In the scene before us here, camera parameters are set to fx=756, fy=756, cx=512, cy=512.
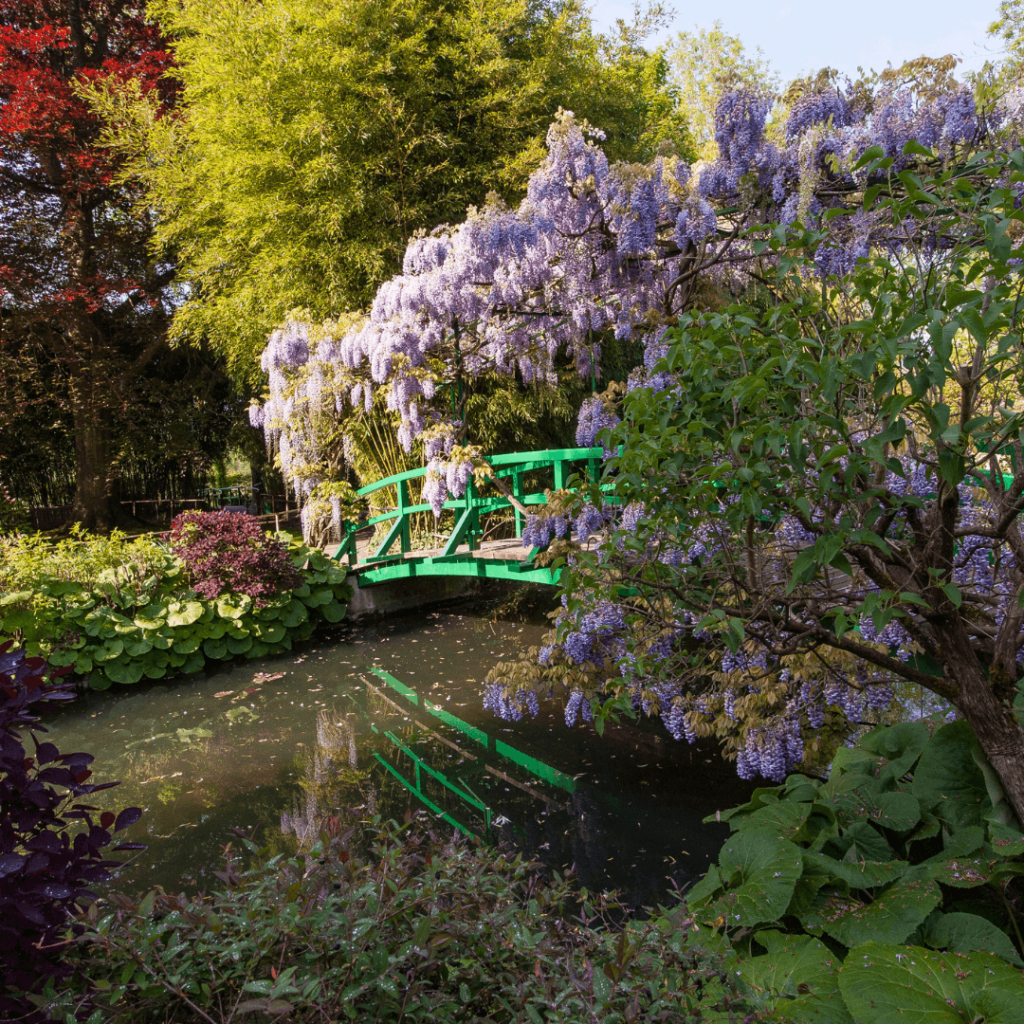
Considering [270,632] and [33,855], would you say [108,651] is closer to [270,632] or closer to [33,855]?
[270,632]

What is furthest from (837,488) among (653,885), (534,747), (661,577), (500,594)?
(500,594)

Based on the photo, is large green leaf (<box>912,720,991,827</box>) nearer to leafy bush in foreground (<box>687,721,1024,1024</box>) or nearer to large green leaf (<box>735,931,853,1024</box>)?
leafy bush in foreground (<box>687,721,1024,1024</box>)

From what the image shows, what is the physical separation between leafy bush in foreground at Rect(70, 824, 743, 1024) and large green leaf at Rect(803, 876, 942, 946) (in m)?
0.74

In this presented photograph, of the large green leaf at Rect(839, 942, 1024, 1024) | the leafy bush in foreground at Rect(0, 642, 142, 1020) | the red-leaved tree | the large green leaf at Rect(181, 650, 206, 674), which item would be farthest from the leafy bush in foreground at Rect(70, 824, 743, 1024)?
the red-leaved tree

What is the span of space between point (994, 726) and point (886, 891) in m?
0.48

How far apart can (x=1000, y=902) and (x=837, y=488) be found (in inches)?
47.0

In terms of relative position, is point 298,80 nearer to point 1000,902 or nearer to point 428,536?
point 428,536

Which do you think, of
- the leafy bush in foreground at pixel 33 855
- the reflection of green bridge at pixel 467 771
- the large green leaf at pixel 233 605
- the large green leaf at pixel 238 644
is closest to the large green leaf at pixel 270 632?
the large green leaf at pixel 238 644

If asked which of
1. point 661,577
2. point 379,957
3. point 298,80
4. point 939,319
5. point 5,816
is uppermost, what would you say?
point 298,80

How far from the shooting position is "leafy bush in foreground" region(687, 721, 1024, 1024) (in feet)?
4.65

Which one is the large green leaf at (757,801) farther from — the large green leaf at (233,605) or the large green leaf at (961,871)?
the large green leaf at (233,605)

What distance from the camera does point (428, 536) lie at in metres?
7.80

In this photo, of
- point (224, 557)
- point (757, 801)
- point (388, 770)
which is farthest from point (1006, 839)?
point (224, 557)

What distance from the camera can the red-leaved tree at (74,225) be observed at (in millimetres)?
9023
